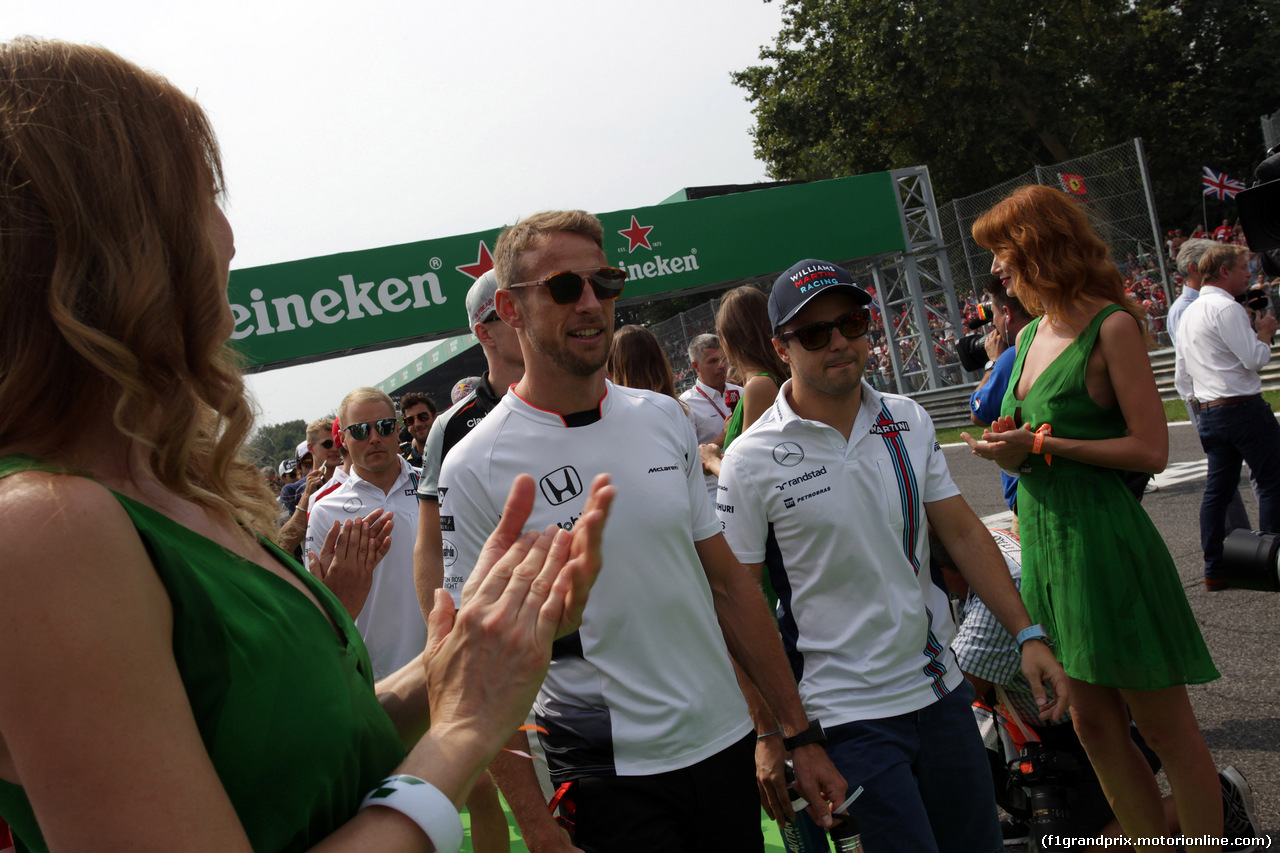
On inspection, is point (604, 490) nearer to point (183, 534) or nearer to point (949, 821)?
point (183, 534)

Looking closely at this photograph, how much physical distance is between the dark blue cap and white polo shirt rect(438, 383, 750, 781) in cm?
69

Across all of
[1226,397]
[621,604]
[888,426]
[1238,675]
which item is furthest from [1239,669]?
[621,604]

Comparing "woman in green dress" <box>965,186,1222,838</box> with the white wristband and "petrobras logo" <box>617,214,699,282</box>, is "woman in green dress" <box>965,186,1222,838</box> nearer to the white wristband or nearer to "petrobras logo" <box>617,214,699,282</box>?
the white wristband

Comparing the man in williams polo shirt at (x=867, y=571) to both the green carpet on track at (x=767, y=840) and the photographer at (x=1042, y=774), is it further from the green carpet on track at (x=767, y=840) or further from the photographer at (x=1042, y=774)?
the green carpet on track at (x=767, y=840)

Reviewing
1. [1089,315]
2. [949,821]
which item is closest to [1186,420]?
[1089,315]

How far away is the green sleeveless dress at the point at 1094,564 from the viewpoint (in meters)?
2.83

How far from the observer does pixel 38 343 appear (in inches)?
40.0

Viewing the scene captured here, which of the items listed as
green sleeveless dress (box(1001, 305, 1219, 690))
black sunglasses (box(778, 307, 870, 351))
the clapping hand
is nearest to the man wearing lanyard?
green sleeveless dress (box(1001, 305, 1219, 690))

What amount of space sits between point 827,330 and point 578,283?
0.85 metres

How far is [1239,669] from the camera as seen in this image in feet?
14.3

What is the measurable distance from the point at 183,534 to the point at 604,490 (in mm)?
541

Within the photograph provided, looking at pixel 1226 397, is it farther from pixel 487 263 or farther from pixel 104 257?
pixel 487 263

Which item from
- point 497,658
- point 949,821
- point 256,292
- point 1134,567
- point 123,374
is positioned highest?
point 256,292

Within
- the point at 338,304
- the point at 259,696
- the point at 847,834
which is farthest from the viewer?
the point at 338,304
